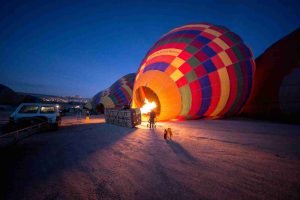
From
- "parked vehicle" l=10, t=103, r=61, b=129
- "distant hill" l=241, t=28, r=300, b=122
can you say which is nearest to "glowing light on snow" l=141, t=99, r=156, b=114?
"parked vehicle" l=10, t=103, r=61, b=129

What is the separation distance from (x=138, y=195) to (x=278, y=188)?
83.4 inches

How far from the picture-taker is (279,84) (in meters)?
10.4

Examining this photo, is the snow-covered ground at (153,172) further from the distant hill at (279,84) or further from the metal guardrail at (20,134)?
the distant hill at (279,84)

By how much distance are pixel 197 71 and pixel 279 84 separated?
21.8 feet

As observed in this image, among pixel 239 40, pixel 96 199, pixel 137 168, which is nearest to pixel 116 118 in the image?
pixel 137 168

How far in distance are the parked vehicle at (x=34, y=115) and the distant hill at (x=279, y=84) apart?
43.0ft

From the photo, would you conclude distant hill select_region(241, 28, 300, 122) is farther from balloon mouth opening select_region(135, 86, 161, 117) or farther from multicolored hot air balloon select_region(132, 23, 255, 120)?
balloon mouth opening select_region(135, 86, 161, 117)

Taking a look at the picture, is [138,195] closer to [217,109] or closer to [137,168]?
[137,168]

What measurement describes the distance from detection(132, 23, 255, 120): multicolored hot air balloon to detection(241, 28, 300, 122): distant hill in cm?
269

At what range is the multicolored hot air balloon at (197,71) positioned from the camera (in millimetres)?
8305

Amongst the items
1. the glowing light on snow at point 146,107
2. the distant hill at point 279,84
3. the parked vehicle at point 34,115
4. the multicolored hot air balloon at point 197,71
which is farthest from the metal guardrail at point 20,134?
the distant hill at point 279,84

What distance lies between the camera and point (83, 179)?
8.75 ft

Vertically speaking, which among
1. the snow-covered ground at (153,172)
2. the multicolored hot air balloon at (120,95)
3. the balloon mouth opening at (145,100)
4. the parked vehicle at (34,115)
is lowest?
the snow-covered ground at (153,172)

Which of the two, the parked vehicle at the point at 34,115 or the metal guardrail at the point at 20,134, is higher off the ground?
the parked vehicle at the point at 34,115
